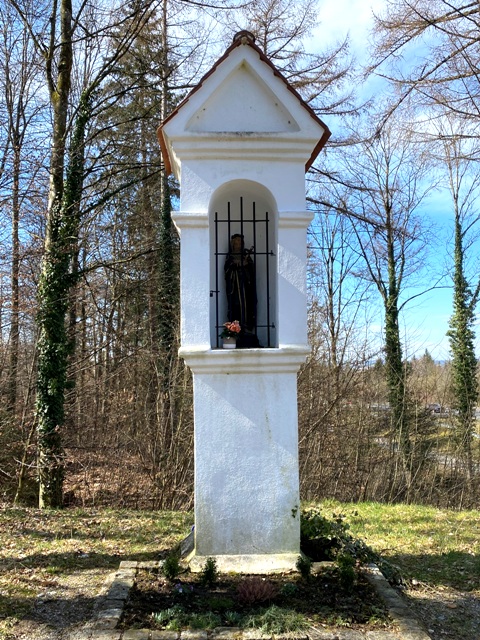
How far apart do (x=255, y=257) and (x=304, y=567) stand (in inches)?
115

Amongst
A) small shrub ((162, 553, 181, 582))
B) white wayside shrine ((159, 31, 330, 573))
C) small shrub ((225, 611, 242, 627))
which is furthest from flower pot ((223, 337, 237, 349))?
small shrub ((225, 611, 242, 627))

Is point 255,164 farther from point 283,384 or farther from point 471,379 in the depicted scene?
point 471,379

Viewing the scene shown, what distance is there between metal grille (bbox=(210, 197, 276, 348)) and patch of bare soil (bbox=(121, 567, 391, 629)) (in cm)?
218

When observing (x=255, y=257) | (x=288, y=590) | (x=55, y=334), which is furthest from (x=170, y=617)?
(x=55, y=334)

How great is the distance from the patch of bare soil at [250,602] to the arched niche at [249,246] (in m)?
2.17

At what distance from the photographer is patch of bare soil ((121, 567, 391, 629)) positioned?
375cm

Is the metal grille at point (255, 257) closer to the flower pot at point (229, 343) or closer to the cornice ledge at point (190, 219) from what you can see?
the flower pot at point (229, 343)

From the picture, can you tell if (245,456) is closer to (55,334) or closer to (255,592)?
(255,592)

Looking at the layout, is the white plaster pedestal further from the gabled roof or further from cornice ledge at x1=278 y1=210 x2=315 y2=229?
the gabled roof

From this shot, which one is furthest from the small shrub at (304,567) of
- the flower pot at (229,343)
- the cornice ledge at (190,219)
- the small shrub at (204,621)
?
the cornice ledge at (190,219)

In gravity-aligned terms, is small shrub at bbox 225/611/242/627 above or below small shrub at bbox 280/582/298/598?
above

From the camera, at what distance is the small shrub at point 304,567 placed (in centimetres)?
454

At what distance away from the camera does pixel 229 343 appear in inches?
201

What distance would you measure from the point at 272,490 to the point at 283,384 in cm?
94
